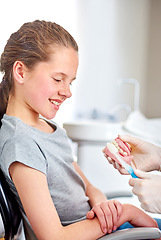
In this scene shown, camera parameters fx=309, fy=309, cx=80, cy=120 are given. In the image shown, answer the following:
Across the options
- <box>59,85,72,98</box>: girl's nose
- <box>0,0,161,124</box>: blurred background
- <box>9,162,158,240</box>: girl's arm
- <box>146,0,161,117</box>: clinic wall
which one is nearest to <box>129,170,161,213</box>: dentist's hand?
<box>9,162,158,240</box>: girl's arm

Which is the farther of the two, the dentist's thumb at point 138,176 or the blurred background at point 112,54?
the blurred background at point 112,54

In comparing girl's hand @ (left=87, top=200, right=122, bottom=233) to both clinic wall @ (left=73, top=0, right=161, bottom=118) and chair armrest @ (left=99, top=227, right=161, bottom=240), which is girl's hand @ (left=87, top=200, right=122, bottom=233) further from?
clinic wall @ (left=73, top=0, right=161, bottom=118)

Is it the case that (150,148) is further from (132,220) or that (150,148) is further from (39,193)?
(39,193)

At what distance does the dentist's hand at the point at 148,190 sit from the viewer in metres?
0.79

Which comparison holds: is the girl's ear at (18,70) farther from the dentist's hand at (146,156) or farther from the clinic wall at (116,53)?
the clinic wall at (116,53)

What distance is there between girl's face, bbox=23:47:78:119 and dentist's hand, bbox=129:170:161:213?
0.30 meters

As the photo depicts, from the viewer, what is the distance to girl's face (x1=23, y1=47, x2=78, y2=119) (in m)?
0.83

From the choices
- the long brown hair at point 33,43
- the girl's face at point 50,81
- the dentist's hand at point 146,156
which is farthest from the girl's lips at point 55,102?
the dentist's hand at point 146,156

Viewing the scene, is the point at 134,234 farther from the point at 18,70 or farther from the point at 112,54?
the point at 112,54

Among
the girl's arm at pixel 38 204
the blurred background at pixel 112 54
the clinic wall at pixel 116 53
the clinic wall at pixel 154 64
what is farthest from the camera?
the clinic wall at pixel 154 64

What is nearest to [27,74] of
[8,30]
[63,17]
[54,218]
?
[54,218]

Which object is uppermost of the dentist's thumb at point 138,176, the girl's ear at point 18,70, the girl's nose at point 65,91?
the girl's ear at point 18,70

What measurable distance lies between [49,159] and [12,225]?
0.20m

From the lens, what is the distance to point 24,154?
76 centimetres
